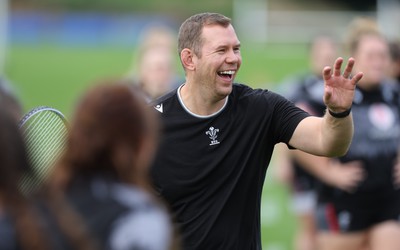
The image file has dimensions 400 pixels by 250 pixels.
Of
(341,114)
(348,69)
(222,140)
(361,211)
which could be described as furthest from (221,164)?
(361,211)

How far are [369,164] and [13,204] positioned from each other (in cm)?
642

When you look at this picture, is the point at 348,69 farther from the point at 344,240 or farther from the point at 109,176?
the point at 344,240

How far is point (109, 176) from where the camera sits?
363 centimetres

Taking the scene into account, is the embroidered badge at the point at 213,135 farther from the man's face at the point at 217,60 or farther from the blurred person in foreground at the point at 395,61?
the blurred person in foreground at the point at 395,61

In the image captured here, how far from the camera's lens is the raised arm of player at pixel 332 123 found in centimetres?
570

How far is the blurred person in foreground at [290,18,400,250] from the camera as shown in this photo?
9.41 meters

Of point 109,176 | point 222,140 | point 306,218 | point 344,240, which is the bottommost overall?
point 306,218

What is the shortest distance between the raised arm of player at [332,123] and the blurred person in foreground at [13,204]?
2.47 m

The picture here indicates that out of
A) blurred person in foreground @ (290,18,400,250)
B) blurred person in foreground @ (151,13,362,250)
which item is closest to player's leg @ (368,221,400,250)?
blurred person in foreground @ (290,18,400,250)

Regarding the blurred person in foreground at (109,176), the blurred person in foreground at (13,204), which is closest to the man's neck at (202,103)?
the blurred person in foreground at (109,176)

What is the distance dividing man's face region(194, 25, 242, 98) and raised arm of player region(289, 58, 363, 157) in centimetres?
53

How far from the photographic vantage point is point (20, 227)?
3.46 metres

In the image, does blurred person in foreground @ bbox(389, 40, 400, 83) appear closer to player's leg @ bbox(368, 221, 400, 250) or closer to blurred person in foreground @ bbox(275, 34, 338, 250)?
blurred person in foreground @ bbox(275, 34, 338, 250)

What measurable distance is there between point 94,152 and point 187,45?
2971 mm
